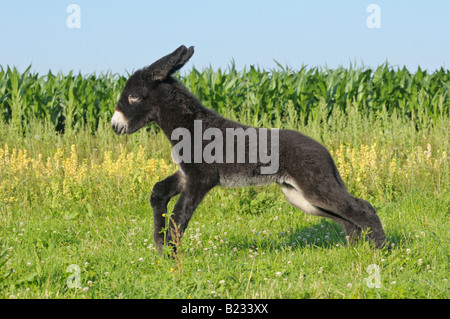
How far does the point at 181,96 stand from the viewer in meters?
5.19

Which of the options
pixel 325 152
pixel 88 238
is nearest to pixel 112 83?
pixel 88 238

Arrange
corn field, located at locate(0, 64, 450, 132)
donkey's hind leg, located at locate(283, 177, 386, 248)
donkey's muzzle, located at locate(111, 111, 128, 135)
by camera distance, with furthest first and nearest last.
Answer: corn field, located at locate(0, 64, 450, 132)
donkey's muzzle, located at locate(111, 111, 128, 135)
donkey's hind leg, located at locate(283, 177, 386, 248)

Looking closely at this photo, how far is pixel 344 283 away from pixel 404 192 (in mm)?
3831

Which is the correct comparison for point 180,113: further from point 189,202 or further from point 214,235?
point 214,235

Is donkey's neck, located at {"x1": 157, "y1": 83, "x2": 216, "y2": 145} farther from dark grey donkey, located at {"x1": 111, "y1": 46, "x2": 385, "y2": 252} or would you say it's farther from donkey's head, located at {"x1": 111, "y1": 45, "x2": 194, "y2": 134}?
donkey's head, located at {"x1": 111, "y1": 45, "x2": 194, "y2": 134}

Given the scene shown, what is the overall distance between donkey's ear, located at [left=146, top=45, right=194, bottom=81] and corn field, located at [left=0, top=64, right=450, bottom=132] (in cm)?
889

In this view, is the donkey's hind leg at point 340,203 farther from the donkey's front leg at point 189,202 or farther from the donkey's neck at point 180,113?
the donkey's neck at point 180,113

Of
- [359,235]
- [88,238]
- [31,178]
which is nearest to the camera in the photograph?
[359,235]

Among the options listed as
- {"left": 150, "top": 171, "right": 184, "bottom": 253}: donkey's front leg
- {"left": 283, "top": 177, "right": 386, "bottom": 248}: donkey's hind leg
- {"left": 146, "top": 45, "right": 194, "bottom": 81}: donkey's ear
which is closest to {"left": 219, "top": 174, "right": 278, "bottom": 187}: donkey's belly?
{"left": 283, "top": 177, "right": 386, "bottom": 248}: donkey's hind leg

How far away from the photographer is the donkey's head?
200 inches

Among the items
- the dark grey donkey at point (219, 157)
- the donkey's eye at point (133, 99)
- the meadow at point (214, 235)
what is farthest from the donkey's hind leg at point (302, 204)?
the donkey's eye at point (133, 99)

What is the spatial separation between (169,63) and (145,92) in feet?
1.36

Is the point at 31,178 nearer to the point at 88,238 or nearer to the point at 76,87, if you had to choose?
the point at 88,238

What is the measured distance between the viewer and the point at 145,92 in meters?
5.21
